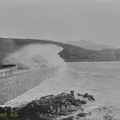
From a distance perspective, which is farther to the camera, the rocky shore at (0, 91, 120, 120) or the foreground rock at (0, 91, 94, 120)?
the rocky shore at (0, 91, 120, 120)

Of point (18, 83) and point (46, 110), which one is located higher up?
point (18, 83)

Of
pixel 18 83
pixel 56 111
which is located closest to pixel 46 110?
pixel 56 111

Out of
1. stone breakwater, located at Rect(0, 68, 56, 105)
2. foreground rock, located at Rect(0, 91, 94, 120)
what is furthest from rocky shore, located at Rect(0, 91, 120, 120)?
stone breakwater, located at Rect(0, 68, 56, 105)

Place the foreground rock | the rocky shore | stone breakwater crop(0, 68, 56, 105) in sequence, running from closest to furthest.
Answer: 1. the foreground rock
2. the rocky shore
3. stone breakwater crop(0, 68, 56, 105)

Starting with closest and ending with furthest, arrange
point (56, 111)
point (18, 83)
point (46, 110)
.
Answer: point (46, 110) < point (56, 111) < point (18, 83)

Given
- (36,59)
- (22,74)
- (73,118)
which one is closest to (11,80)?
(22,74)

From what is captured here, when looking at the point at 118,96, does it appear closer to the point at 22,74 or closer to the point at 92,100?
the point at 92,100

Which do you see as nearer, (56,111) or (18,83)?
(56,111)

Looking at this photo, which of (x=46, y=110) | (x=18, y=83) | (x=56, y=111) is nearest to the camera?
(x=46, y=110)

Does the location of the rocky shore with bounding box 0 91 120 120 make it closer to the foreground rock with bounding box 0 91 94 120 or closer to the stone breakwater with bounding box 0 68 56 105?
the foreground rock with bounding box 0 91 94 120

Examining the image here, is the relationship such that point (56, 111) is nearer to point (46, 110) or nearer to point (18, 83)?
point (46, 110)

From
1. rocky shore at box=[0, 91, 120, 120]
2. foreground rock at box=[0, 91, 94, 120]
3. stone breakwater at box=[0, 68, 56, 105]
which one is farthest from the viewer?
stone breakwater at box=[0, 68, 56, 105]

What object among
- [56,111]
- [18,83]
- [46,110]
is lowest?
[56,111]
